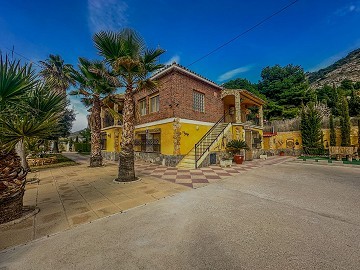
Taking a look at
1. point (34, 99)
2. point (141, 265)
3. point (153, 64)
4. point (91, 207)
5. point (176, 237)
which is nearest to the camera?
point (141, 265)

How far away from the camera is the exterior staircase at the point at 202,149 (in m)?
10.7

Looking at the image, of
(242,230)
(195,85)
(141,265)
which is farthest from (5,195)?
(195,85)

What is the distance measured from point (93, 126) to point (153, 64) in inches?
277

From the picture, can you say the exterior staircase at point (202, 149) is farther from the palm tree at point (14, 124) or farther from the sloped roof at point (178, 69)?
the palm tree at point (14, 124)

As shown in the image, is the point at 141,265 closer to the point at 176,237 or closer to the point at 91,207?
the point at 176,237

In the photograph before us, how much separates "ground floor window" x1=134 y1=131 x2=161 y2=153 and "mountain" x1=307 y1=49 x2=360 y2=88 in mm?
62879

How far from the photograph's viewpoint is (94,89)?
1100cm

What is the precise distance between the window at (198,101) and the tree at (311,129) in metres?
11.1

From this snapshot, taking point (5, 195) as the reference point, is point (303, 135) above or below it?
above

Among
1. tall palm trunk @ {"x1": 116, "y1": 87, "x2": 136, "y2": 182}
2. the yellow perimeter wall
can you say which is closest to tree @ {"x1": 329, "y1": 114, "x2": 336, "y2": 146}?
the yellow perimeter wall

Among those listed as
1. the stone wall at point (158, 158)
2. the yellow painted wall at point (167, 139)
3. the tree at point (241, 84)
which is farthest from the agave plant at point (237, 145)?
the tree at point (241, 84)

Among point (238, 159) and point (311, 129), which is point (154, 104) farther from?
point (311, 129)

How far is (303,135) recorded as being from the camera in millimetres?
16484

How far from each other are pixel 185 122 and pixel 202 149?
7.97ft
